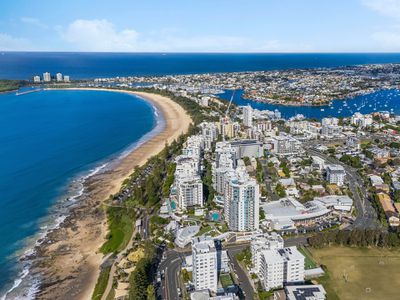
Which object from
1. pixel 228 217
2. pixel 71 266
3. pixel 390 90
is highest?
pixel 390 90

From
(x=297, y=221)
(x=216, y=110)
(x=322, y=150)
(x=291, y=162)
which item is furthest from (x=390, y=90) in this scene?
(x=297, y=221)

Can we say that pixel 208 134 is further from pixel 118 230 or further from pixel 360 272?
pixel 360 272

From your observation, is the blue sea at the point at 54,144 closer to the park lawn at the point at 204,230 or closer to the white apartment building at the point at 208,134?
the white apartment building at the point at 208,134

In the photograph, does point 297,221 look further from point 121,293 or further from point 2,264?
point 2,264

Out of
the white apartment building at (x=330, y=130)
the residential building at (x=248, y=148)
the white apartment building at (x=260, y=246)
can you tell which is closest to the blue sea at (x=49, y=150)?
the white apartment building at (x=260, y=246)

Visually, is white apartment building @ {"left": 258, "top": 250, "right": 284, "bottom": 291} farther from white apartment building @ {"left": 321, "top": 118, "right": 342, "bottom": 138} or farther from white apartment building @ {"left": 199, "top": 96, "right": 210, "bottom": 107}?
white apartment building @ {"left": 199, "top": 96, "right": 210, "bottom": 107}

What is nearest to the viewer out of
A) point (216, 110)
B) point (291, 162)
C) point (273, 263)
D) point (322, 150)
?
point (273, 263)

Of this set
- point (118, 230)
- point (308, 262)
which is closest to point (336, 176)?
point (308, 262)
